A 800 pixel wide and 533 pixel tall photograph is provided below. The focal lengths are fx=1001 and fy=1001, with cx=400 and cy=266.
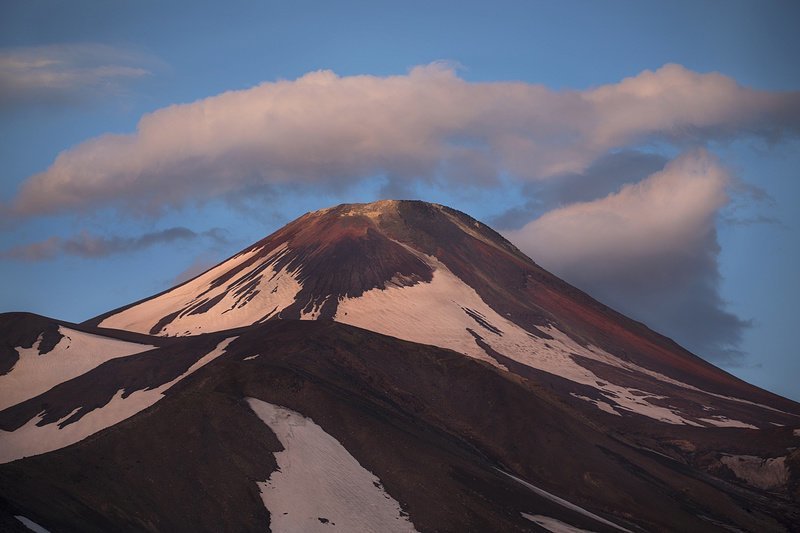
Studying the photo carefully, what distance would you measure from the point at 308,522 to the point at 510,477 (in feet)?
76.9

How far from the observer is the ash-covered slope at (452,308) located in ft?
435

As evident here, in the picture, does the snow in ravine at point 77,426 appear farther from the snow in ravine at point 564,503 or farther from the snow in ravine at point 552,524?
the snow in ravine at point 552,524

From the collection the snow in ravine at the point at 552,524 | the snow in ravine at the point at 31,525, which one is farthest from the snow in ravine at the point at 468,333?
the snow in ravine at the point at 31,525

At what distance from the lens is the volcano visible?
192 feet

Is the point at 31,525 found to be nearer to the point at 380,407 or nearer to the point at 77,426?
the point at 380,407

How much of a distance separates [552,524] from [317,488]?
16010mm

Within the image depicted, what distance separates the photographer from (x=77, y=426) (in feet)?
325

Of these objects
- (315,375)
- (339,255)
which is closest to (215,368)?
(315,375)

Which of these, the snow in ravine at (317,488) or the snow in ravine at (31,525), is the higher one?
the snow in ravine at (317,488)

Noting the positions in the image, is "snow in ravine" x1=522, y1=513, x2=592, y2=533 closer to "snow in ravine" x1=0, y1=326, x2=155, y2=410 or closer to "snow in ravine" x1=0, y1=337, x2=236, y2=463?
"snow in ravine" x1=0, y1=337, x2=236, y2=463

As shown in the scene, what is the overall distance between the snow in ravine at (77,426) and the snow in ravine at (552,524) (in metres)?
43.3

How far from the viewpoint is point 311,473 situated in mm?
63219

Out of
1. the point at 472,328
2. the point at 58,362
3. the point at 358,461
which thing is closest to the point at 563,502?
the point at 358,461

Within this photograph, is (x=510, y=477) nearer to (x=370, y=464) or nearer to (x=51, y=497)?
(x=370, y=464)
